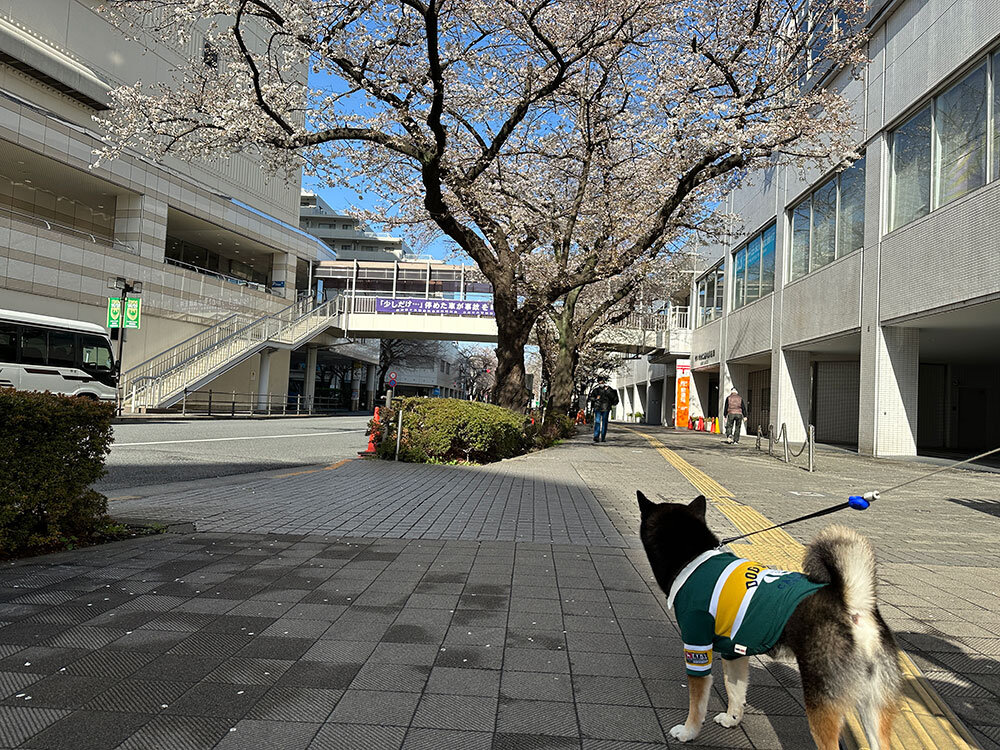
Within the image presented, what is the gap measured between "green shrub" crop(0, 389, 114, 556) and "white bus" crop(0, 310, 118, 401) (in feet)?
43.3

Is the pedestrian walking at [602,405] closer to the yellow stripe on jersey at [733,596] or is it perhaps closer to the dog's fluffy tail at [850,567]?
the yellow stripe on jersey at [733,596]

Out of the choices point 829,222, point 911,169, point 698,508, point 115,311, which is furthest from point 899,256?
point 115,311

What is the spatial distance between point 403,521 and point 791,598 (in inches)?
188

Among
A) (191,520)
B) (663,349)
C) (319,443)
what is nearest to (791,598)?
(191,520)

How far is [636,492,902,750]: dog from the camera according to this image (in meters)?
1.96

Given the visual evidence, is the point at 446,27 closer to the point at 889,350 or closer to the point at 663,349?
the point at 889,350

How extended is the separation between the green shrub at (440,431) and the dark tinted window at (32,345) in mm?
11352

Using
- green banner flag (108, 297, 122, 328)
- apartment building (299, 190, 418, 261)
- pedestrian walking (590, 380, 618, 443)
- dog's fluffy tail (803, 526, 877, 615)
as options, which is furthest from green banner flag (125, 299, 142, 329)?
apartment building (299, 190, 418, 261)

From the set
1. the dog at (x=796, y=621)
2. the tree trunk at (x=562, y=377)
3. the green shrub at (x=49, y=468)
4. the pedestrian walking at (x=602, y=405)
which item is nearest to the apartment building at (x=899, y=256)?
the pedestrian walking at (x=602, y=405)

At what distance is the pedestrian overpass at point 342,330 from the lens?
26.7 metres

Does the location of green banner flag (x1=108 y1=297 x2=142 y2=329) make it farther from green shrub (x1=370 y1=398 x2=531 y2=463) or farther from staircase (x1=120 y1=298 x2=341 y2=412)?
green shrub (x1=370 y1=398 x2=531 y2=463)

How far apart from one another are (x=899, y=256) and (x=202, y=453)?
624 inches

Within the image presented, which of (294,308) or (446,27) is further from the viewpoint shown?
(294,308)

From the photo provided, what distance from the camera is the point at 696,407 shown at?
3847 cm
